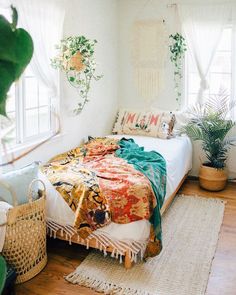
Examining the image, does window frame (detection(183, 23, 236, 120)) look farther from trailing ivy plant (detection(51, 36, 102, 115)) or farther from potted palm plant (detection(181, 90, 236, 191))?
trailing ivy plant (detection(51, 36, 102, 115))

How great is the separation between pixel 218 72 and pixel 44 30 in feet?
7.70

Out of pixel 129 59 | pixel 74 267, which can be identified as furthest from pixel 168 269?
pixel 129 59

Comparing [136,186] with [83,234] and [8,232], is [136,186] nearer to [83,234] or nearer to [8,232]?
[83,234]

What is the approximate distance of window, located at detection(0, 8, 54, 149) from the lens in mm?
3154

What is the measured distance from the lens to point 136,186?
2.72 metres

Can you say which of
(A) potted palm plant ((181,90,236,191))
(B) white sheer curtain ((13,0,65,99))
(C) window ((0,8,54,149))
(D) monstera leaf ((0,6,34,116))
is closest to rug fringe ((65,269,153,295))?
(C) window ((0,8,54,149))

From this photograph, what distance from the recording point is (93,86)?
4.34 meters

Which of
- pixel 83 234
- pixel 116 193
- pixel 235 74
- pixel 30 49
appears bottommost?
pixel 83 234

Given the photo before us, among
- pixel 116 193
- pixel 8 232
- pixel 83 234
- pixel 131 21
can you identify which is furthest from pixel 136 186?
pixel 131 21

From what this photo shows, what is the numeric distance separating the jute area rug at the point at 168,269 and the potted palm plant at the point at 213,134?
961 millimetres

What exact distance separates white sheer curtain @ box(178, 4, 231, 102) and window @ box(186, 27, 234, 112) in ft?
0.35

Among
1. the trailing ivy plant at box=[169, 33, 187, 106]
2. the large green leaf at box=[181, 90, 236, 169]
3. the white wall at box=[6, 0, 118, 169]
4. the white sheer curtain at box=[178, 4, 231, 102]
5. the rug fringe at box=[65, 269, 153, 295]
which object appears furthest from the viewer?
the trailing ivy plant at box=[169, 33, 187, 106]

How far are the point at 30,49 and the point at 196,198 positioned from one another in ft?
12.6

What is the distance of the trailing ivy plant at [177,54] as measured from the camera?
4559 mm
